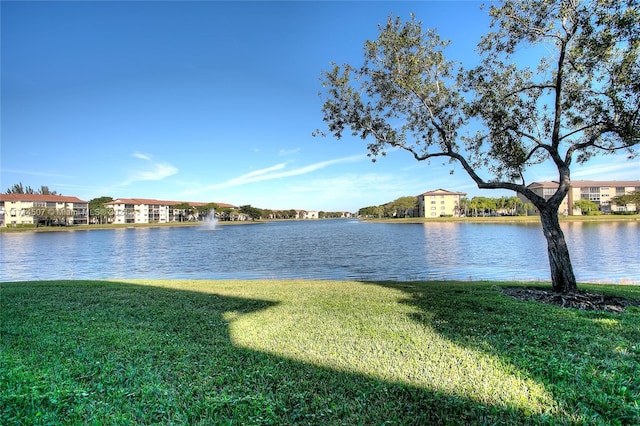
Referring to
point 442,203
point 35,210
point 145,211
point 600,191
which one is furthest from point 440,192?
point 35,210

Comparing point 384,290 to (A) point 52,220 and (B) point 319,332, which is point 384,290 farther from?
(A) point 52,220

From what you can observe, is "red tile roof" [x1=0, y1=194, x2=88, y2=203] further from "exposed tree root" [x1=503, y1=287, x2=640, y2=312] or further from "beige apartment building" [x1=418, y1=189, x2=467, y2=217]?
"exposed tree root" [x1=503, y1=287, x2=640, y2=312]

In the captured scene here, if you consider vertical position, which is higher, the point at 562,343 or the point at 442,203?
the point at 442,203

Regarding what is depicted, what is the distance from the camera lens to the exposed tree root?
6715 mm

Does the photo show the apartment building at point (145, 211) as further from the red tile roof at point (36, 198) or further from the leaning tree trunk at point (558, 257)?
the leaning tree trunk at point (558, 257)

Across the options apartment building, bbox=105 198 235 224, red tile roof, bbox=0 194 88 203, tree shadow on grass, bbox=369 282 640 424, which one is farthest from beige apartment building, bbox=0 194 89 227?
tree shadow on grass, bbox=369 282 640 424

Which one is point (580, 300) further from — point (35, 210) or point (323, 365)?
point (35, 210)

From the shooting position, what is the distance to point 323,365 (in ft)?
12.9

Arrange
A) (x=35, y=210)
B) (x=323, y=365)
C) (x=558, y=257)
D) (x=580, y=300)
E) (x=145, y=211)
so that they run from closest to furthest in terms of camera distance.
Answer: (x=323, y=365)
(x=580, y=300)
(x=558, y=257)
(x=35, y=210)
(x=145, y=211)

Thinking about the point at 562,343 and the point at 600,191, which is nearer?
the point at 562,343

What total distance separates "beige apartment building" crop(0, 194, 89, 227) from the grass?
111819mm

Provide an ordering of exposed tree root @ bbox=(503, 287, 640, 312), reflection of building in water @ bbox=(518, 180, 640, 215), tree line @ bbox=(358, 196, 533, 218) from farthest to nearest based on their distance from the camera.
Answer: tree line @ bbox=(358, 196, 533, 218)
reflection of building in water @ bbox=(518, 180, 640, 215)
exposed tree root @ bbox=(503, 287, 640, 312)

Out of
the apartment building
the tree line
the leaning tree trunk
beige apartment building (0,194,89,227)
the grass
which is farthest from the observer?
the apartment building

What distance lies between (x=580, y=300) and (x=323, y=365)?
6551 millimetres
